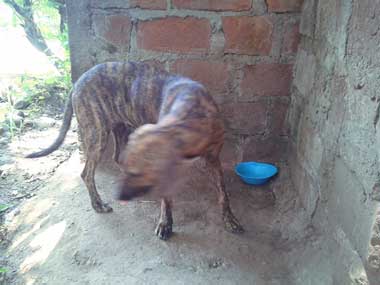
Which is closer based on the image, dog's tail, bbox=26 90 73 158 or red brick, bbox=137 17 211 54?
dog's tail, bbox=26 90 73 158

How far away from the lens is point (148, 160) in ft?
5.91

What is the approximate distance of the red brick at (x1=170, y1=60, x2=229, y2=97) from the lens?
3.01m

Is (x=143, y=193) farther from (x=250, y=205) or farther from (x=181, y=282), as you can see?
(x=250, y=205)

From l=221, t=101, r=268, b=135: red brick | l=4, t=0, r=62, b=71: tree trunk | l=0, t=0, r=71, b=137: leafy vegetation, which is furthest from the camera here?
l=4, t=0, r=62, b=71: tree trunk

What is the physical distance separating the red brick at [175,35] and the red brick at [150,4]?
9 centimetres

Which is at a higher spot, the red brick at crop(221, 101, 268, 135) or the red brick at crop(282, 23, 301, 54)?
the red brick at crop(282, 23, 301, 54)

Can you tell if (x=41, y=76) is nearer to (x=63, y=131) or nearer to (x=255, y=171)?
(x=63, y=131)

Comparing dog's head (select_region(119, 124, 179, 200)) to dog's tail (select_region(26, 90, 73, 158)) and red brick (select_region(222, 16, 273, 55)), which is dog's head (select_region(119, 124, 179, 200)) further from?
red brick (select_region(222, 16, 273, 55))

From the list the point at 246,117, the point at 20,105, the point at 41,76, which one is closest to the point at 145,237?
the point at 246,117

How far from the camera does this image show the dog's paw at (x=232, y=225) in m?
2.64

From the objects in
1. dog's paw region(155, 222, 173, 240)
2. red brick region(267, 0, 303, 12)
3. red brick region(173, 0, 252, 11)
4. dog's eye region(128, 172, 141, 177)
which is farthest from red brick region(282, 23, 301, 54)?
dog's eye region(128, 172, 141, 177)

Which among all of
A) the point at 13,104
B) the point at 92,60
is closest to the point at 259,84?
the point at 92,60

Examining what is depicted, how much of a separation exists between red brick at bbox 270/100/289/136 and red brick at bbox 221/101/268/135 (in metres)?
0.07

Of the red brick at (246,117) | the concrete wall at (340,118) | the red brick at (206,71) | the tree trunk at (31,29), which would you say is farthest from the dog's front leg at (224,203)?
the tree trunk at (31,29)
